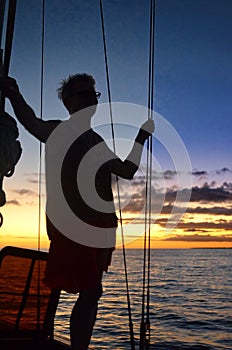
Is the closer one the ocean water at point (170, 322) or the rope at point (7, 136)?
the rope at point (7, 136)

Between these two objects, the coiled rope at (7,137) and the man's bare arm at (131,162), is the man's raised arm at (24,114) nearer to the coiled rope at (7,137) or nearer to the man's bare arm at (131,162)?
the coiled rope at (7,137)

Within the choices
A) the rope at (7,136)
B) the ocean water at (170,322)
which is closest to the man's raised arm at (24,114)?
the rope at (7,136)

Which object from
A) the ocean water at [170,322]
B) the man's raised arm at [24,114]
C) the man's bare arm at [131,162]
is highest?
the man's raised arm at [24,114]

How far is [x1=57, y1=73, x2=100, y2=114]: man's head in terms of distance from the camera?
280 centimetres

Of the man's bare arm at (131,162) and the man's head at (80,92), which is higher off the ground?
the man's head at (80,92)

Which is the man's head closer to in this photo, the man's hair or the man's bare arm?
the man's hair

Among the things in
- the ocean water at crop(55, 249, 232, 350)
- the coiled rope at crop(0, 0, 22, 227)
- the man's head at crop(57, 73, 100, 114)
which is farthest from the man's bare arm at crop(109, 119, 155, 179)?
the ocean water at crop(55, 249, 232, 350)

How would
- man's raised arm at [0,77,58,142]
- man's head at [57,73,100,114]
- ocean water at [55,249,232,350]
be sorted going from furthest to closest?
ocean water at [55,249,232,350] → man's head at [57,73,100,114] → man's raised arm at [0,77,58,142]

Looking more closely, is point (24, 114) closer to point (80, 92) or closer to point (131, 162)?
point (80, 92)

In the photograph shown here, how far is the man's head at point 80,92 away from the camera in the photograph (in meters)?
2.80

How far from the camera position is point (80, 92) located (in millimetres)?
2805

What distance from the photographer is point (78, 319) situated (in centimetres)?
269

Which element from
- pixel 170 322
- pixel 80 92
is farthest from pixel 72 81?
pixel 170 322

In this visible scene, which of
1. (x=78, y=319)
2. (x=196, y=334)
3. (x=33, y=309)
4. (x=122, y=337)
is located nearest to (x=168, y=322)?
(x=196, y=334)
